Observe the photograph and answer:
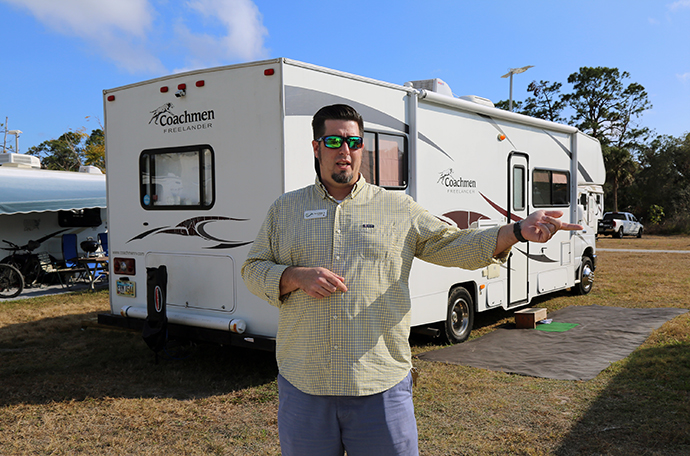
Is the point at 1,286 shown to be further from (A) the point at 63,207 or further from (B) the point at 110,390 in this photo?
(B) the point at 110,390

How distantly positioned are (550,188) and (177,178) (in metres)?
5.69

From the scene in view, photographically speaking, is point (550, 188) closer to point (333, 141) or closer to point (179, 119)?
point (179, 119)

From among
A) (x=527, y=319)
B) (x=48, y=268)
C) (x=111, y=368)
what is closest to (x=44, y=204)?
(x=48, y=268)

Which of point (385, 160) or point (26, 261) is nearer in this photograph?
point (385, 160)

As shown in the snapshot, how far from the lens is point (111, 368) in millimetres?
5793

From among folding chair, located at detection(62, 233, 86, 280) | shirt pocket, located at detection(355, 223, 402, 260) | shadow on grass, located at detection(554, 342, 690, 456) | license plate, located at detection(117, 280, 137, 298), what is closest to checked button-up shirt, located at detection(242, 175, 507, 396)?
shirt pocket, located at detection(355, 223, 402, 260)

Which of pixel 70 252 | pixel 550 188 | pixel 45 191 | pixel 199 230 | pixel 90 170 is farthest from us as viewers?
pixel 90 170

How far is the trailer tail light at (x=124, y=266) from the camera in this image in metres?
5.85

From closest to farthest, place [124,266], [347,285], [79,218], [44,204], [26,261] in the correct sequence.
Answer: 1. [347,285]
2. [124,266]
3. [44,204]
4. [26,261]
5. [79,218]

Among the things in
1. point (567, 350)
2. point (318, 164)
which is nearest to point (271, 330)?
point (318, 164)

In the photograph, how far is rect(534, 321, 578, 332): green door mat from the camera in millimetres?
7374

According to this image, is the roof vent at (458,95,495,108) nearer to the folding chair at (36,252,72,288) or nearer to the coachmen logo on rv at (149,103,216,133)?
the coachmen logo on rv at (149,103,216,133)

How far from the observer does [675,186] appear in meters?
36.3

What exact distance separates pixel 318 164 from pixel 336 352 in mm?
717
